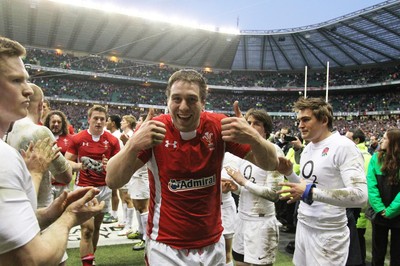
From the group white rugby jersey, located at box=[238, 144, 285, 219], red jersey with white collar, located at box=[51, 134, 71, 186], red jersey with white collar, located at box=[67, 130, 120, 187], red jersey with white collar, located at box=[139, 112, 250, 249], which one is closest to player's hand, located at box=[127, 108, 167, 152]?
red jersey with white collar, located at box=[139, 112, 250, 249]

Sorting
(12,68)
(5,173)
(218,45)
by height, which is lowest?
(5,173)

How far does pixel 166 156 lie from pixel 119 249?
413 cm

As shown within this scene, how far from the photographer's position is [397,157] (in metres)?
4.54

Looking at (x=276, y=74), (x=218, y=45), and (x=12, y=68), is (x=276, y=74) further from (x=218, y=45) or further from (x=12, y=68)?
(x=12, y=68)

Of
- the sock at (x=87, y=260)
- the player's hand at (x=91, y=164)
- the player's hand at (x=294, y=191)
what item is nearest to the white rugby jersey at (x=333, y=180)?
the player's hand at (x=294, y=191)

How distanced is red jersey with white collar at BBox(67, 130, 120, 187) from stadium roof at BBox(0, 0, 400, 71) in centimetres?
2980

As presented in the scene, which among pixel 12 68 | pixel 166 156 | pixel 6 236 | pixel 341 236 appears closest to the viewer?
pixel 6 236

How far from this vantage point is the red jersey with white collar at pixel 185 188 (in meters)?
2.38

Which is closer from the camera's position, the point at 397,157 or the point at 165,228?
the point at 165,228

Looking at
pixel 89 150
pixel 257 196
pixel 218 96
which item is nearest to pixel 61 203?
pixel 257 196

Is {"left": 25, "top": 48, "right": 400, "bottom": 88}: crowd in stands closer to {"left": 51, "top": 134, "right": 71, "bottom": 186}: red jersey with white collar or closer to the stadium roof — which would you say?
the stadium roof

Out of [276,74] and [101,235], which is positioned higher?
[276,74]

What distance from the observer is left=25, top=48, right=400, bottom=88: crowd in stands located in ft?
131

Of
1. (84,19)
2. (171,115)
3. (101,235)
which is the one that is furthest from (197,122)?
(84,19)
